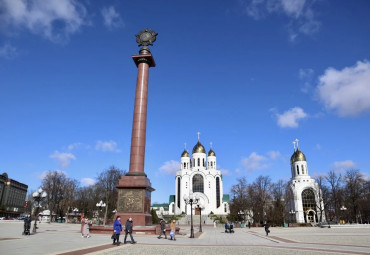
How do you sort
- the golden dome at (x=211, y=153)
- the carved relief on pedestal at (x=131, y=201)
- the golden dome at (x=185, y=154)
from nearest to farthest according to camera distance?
the carved relief on pedestal at (x=131, y=201) < the golden dome at (x=185, y=154) < the golden dome at (x=211, y=153)

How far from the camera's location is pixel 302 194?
66750mm

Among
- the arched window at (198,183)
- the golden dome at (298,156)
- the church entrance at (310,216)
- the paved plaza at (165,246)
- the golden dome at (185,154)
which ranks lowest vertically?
the church entrance at (310,216)

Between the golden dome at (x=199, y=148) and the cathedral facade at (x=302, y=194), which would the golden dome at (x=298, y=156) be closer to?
the cathedral facade at (x=302, y=194)

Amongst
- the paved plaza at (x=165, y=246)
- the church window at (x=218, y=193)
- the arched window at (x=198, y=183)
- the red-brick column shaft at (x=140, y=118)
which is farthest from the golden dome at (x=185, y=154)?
the paved plaza at (x=165, y=246)

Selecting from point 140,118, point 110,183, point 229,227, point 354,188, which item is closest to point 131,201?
point 140,118

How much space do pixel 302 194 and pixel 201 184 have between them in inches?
1038

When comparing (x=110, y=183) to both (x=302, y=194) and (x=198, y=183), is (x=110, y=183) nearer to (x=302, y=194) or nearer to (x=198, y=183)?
(x=198, y=183)

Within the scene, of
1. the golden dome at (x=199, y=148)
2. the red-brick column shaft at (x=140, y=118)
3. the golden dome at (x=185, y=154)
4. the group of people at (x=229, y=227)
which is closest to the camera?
the red-brick column shaft at (x=140, y=118)

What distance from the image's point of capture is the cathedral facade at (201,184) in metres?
71.8

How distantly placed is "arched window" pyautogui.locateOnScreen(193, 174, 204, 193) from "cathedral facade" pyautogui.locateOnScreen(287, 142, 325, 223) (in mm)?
23196

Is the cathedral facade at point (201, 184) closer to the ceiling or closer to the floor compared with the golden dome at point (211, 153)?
closer to the floor

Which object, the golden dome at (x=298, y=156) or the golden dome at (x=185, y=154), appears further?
the golden dome at (x=185, y=154)

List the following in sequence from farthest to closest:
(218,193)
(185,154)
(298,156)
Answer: (185,154)
(218,193)
(298,156)

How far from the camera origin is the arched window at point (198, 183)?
74.7 meters
